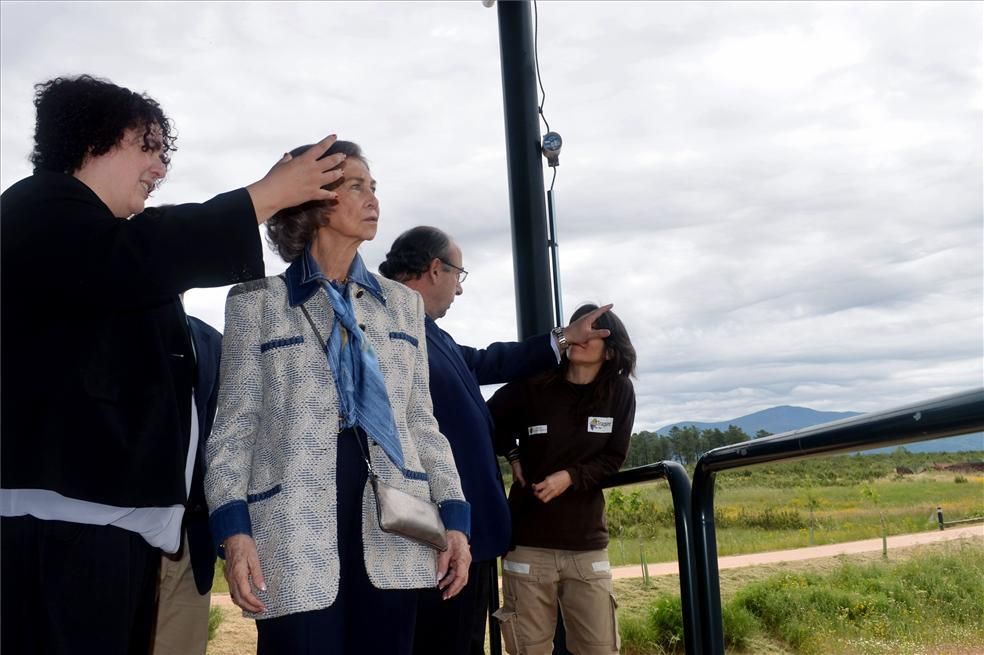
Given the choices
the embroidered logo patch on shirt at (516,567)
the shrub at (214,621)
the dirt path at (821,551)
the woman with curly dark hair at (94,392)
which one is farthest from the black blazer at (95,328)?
the shrub at (214,621)

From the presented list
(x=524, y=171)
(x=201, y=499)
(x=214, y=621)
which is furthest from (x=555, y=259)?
(x=214, y=621)

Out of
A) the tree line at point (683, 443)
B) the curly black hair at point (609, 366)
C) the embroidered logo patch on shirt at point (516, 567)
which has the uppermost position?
the curly black hair at point (609, 366)

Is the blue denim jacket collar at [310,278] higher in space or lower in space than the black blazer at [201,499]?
higher

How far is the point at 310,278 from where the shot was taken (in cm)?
180

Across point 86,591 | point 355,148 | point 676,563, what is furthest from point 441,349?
Result: point 86,591

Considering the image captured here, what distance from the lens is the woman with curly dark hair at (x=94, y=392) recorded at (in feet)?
4.00

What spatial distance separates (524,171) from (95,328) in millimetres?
2231

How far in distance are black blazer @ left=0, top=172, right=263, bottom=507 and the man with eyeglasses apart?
2.88ft

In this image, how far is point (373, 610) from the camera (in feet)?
5.22

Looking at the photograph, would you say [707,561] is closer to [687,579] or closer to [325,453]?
[687,579]

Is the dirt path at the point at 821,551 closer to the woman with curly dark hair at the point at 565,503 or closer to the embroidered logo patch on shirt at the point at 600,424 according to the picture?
the woman with curly dark hair at the point at 565,503

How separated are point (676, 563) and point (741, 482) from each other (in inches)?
10.1

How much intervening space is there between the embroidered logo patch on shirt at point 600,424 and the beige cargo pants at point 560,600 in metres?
0.41

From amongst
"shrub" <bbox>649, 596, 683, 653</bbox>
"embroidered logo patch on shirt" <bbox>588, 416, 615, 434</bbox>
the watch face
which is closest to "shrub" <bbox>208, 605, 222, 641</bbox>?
"shrub" <bbox>649, 596, 683, 653</bbox>
